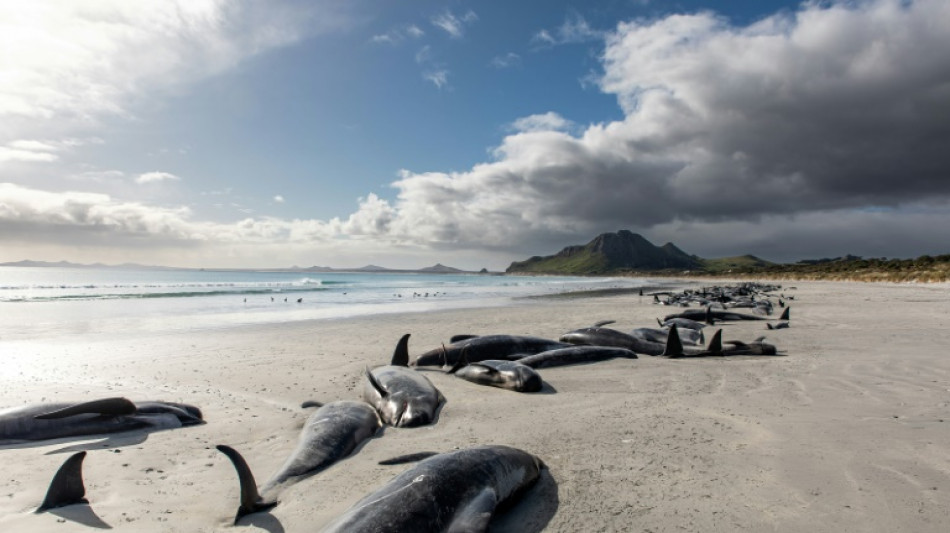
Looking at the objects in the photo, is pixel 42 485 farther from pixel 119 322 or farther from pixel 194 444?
pixel 119 322

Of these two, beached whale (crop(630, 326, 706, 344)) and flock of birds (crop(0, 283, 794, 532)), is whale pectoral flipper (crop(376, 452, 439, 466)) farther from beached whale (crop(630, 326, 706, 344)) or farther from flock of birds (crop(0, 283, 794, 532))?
beached whale (crop(630, 326, 706, 344))

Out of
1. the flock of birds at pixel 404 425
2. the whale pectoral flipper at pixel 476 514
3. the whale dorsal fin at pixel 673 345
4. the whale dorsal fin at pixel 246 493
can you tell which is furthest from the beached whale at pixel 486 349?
the whale pectoral flipper at pixel 476 514

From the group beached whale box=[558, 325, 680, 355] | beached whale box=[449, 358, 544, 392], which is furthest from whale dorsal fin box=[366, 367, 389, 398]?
beached whale box=[558, 325, 680, 355]

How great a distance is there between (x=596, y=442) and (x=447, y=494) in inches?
89.0

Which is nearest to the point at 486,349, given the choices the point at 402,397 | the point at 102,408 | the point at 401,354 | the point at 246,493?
the point at 401,354

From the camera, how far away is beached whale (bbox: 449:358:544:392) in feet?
24.7

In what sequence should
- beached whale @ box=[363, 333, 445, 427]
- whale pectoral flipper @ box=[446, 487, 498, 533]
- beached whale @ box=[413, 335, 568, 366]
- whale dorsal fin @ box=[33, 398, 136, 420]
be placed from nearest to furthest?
whale pectoral flipper @ box=[446, 487, 498, 533] < whale dorsal fin @ box=[33, 398, 136, 420] < beached whale @ box=[363, 333, 445, 427] < beached whale @ box=[413, 335, 568, 366]

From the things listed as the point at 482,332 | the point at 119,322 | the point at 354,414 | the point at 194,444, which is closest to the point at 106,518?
the point at 194,444

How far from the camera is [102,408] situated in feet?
18.7

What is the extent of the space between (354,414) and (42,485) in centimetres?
277

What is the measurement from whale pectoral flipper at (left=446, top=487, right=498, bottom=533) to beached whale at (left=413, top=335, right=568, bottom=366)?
6.59 metres

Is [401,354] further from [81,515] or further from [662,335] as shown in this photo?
[662,335]

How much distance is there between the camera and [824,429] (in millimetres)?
5121

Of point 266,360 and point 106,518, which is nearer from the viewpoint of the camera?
point 106,518
